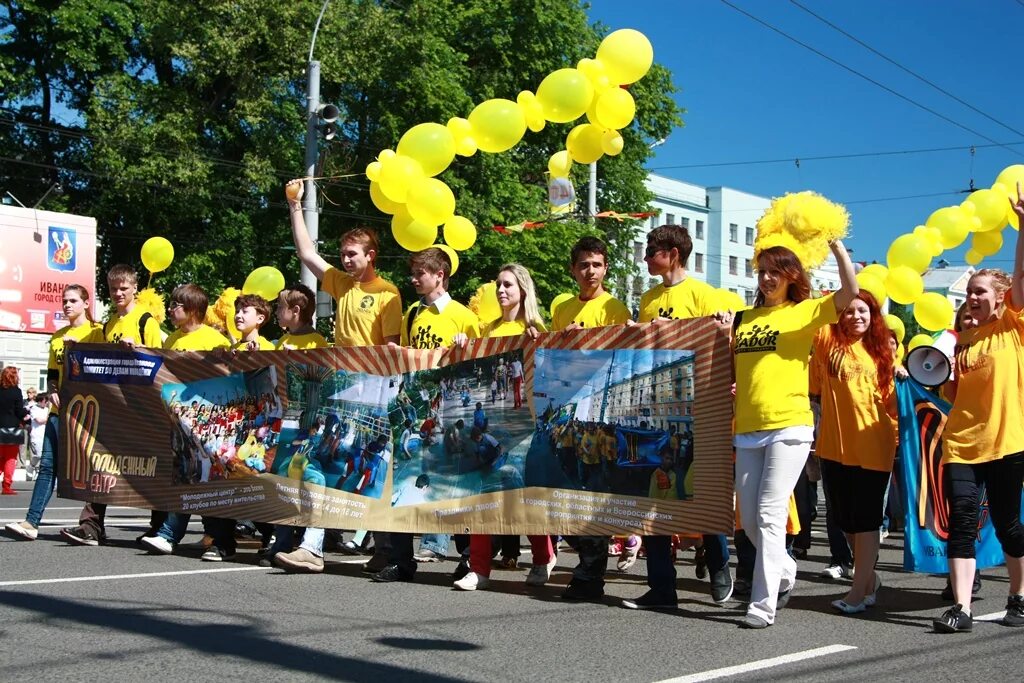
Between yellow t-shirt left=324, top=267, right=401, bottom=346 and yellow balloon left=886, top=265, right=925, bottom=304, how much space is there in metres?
3.26

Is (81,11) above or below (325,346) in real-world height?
above

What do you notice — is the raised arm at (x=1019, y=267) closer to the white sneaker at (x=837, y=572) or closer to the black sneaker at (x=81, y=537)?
the white sneaker at (x=837, y=572)

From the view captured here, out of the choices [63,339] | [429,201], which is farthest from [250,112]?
[429,201]

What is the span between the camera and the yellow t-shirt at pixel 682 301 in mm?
7090

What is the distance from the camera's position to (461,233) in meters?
9.58

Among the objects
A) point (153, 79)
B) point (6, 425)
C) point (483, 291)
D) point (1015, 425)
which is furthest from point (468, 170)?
point (1015, 425)

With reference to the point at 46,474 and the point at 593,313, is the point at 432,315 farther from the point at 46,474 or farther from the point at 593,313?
the point at 46,474

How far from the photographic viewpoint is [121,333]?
9.30 meters

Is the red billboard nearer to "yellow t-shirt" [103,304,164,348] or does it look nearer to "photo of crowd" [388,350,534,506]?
"yellow t-shirt" [103,304,164,348]

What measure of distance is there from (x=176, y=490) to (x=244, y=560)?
699 mm

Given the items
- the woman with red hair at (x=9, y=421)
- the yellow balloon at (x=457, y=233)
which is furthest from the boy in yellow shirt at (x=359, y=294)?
the woman with red hair at (x=9, y=421)

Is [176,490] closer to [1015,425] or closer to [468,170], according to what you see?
[1015,425]

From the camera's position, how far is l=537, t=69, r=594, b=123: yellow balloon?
8789mm

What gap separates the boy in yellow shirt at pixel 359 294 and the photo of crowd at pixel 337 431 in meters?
0.38
